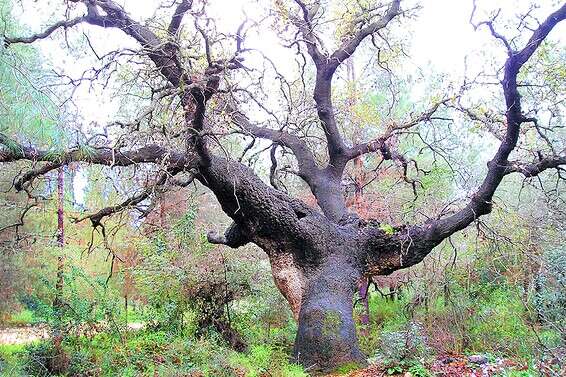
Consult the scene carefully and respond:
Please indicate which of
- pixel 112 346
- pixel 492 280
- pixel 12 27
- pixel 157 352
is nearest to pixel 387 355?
pixel 157 352

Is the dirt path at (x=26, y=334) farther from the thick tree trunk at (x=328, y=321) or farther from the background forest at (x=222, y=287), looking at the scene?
the thick tree trunk at (x=328, y=321)

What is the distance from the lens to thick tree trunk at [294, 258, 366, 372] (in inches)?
295

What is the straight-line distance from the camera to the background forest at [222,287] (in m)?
6.11

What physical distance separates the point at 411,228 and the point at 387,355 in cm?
280

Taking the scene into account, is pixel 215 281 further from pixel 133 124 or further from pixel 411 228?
pixel 133 124

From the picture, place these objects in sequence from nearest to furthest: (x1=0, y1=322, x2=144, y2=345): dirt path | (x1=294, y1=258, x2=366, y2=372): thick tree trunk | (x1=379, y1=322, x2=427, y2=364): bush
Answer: (x1=379, y1=322, x2=427, y2=364): bush < (x1=294, y1=258, x2=366, y2=372): thick tree trunk < (x1=0, y1=322, x2=144, y2=345): dirt path

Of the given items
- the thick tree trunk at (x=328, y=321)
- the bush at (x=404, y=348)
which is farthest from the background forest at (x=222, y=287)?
the thick tree trunk at (x=328, y=321)

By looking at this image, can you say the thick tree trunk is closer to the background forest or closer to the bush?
the background forest

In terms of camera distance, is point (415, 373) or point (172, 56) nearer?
point (415, 373)

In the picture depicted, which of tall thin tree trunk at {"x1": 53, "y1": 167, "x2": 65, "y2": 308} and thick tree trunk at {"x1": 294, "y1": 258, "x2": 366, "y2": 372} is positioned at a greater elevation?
tall thin tree trunk at {"x1": 53, "y1": 167, "x2": 65, "y2": 308}

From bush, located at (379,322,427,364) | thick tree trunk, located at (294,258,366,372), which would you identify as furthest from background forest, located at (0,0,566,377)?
thick tree trunk, located at (294,258,366,372)

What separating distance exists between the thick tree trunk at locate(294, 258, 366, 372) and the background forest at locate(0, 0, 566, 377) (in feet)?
1.48

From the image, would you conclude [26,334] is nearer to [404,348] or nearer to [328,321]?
[328,321]

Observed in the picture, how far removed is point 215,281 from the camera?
10258mm
